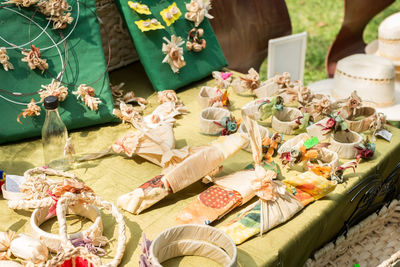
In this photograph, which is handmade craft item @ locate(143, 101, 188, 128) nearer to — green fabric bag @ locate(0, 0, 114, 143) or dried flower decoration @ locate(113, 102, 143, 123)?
dried flower decoration @ locate(113, 102, 143, 123)

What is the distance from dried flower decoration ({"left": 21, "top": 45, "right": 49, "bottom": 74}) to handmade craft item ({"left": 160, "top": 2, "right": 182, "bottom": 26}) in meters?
0.55

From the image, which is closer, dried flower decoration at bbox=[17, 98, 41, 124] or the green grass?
dried flower decoration at bbox=[17, 98, 41, 124]

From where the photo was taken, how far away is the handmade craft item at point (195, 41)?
6.10 feet

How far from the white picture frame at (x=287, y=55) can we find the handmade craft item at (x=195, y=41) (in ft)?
1.38

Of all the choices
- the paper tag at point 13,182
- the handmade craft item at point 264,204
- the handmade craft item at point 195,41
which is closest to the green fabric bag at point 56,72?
the paper tag at point 13,182

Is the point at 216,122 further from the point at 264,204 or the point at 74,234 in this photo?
the point at 74,234

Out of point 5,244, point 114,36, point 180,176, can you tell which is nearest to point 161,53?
point 114,36

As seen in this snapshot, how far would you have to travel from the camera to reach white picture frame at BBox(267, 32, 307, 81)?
2197 millimetres

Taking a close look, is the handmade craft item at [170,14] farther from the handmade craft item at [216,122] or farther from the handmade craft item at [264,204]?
the handmade craft item at [264,204]

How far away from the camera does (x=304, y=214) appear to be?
3.91ft

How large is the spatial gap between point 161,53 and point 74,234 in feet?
3.13

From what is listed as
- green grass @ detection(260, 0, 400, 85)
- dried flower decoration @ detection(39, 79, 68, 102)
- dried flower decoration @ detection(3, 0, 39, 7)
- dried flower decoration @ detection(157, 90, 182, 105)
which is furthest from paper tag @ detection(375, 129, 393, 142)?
green grass @ detection(260, 0, 400, 85)

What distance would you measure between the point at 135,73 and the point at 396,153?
1138 mm

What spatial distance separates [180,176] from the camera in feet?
3.94
